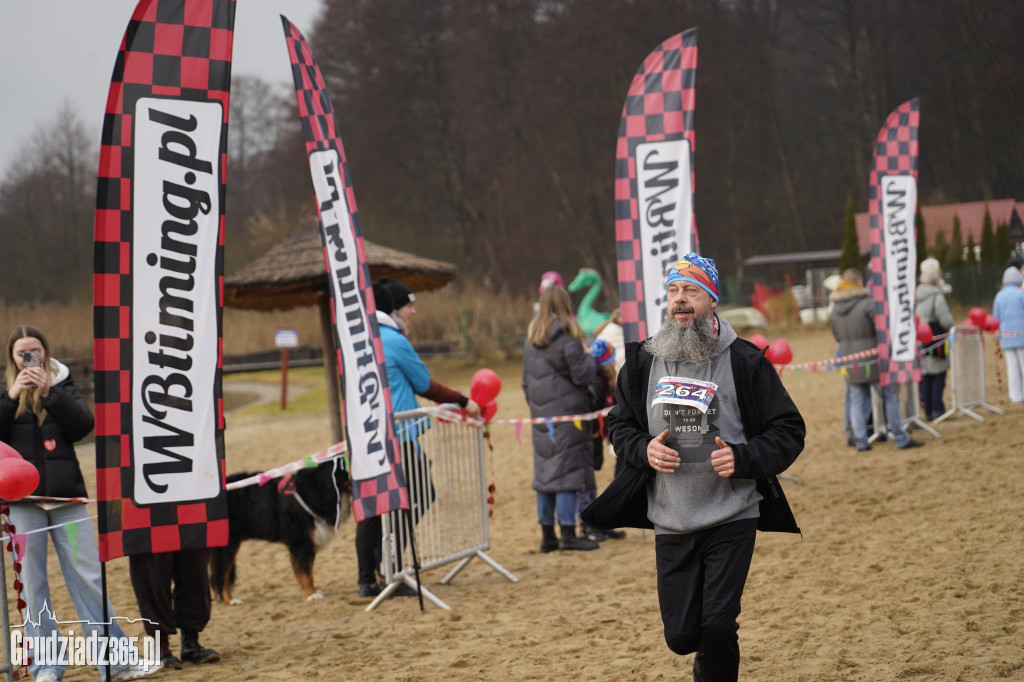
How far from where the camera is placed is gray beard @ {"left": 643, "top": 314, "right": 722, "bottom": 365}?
3549mm

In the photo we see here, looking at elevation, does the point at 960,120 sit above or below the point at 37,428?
above

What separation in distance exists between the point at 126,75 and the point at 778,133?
1545 inches

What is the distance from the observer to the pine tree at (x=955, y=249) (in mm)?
18750

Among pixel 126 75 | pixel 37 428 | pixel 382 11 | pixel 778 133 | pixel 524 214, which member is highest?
pixel 382 11

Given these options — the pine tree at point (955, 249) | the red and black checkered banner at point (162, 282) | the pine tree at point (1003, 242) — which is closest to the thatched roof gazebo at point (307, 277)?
the red and black checkered banner at point (162, 282)

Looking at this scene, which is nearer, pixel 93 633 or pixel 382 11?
pixel 93 633

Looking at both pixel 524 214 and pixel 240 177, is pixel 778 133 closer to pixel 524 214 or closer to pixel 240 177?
pixel 524 214

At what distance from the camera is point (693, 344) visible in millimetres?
3545

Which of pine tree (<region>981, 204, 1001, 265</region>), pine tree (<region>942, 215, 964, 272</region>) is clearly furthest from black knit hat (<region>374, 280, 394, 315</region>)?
pine tree (<region>942, 215, 964, 272</region>)

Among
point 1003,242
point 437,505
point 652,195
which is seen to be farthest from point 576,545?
point 1003,242

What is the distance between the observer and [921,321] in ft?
37.4

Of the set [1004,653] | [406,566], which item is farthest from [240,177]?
[1004,653]

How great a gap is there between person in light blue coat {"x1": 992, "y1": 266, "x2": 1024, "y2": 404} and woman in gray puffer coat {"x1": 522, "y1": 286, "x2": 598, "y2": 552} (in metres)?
6.86

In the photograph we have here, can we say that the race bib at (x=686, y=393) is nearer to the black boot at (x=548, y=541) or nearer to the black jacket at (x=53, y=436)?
the black jacket at (x=53, y=436)
